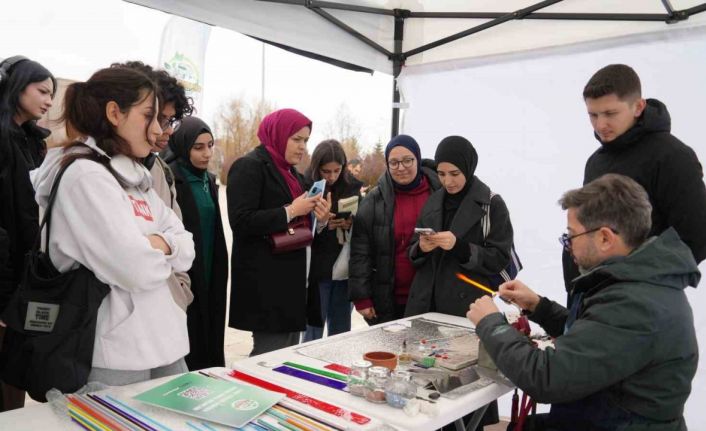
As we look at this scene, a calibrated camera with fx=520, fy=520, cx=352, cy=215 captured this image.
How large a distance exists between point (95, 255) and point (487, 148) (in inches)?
116

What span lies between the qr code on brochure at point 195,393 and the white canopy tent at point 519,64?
2175mm

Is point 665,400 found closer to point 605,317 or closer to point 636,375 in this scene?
point 636,375

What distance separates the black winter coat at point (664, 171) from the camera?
2045mm

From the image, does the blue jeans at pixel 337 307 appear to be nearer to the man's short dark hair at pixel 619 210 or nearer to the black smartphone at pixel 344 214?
the black smartphone at pixel 344 214

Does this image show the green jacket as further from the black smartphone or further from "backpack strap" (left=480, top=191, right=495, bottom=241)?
the black smartphone

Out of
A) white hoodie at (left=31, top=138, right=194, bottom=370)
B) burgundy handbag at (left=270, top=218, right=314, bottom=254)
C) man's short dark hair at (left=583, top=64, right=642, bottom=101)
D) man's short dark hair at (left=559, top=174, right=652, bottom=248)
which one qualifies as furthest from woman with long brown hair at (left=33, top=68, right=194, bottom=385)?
man's short dark hair at (left=583, top=64, right=642, bottom=101)

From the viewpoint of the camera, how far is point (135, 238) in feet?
4.51

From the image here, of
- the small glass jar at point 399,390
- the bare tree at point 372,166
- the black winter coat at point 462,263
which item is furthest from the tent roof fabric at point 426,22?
the small glass jar at point 399,390

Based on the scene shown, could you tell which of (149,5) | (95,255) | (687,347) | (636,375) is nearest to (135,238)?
(95,255)

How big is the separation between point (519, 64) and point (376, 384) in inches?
113

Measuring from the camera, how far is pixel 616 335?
4.19 feet

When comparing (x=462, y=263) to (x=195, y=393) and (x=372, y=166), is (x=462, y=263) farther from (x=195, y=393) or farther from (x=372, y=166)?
(x=372, y=166)

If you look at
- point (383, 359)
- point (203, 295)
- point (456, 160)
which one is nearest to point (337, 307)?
point (203, 295)

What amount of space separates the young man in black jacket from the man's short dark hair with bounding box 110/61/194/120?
1731 millimetres
